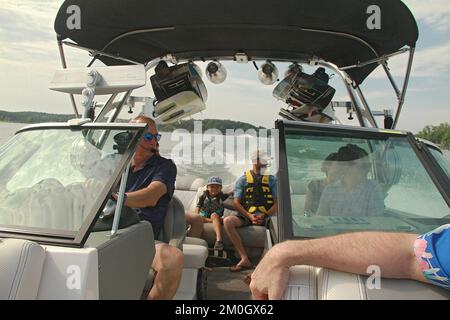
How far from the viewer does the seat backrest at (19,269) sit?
4.37ft

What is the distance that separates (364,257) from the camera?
1383mm

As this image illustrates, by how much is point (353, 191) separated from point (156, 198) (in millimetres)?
1582

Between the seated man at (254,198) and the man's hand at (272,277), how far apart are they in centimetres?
357

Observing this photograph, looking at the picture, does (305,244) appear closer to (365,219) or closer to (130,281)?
(365,219)

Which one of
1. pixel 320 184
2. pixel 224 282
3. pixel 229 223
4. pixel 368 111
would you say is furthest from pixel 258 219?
pixel 320 184

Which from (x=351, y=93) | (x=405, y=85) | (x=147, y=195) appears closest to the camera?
(x=147, y=195)

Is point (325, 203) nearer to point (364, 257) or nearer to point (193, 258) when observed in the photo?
point (364, 257)

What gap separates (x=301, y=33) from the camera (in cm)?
306

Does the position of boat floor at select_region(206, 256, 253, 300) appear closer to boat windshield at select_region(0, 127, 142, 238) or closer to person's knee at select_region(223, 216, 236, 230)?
person's knee at select_region(223, 216, 236, 230)

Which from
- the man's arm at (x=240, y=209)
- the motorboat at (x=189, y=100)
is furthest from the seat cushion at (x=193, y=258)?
the man's arm at (x=240, y=209)


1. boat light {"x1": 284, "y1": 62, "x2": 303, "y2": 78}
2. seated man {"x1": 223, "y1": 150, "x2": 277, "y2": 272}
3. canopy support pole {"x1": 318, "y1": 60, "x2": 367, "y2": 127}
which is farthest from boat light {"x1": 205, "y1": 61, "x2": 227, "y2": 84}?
seated man {"x1": 223, "y1": 150, "x2": 277, "y2": 272}

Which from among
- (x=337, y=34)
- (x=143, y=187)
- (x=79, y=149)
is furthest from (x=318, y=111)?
(x=79, y=149)

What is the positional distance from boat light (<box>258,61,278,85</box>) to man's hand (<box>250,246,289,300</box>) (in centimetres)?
254

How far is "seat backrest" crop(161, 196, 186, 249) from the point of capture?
10.2 feet
